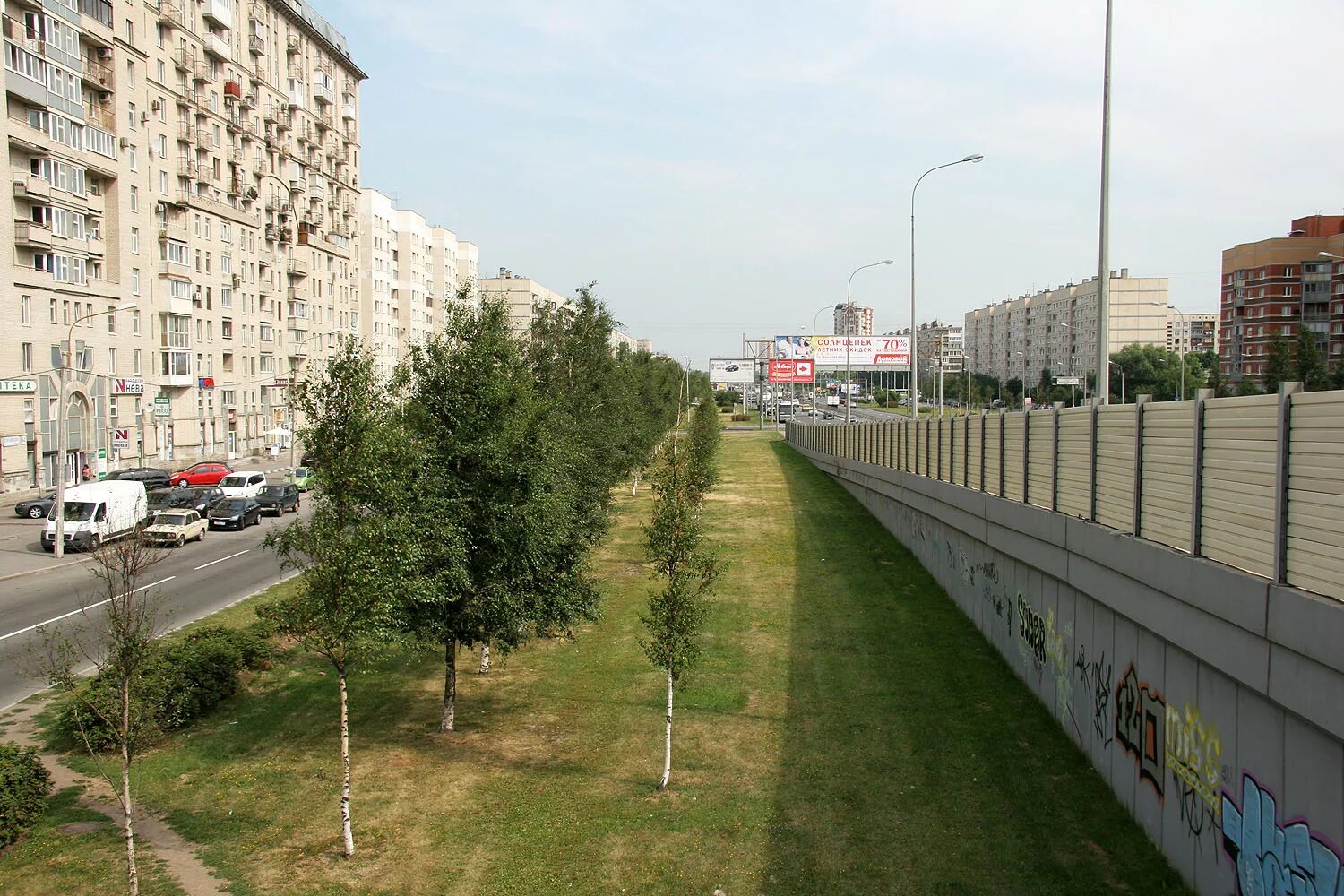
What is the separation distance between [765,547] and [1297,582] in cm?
2813

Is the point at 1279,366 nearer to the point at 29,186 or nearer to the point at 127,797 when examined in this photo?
the point at 127,797

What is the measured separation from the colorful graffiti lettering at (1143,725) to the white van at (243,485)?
43346mm

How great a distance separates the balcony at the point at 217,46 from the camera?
7038 cm

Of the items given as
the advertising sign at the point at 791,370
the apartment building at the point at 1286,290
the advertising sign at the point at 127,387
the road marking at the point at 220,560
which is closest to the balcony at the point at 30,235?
the advertising sign at the point at 127,387

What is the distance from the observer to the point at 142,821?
13977 mm

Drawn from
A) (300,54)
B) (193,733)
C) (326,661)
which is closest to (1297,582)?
(193,733)

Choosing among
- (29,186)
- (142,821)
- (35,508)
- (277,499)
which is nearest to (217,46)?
(29,186)

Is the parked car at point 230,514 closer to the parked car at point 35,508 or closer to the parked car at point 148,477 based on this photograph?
the parked car at point 35,508

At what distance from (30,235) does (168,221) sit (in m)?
16.7

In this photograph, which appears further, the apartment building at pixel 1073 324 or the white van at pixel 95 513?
the apartment building at pixel 1073 324

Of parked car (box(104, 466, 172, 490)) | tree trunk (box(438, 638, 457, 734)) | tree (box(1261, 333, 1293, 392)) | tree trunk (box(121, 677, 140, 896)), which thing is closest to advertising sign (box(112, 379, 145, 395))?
parked car (box(104, 466, 172, 490))

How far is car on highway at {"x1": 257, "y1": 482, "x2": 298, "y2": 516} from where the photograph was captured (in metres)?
47.9

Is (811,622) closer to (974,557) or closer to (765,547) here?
(974,557)

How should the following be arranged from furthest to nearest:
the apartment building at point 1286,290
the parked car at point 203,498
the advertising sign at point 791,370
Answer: the apartment building at point 1286,290 < the advertising sign at point 791,370 < the parked car at point 203,498
